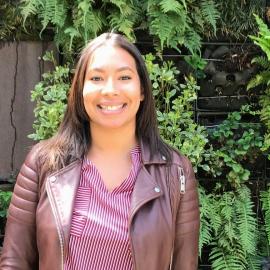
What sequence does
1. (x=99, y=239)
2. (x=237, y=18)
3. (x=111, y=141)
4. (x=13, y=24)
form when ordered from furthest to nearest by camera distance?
(x=237, y=18), (x=13, y=24), (x=111, y=141), (x=99, y=239)

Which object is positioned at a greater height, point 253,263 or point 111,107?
point 111,107

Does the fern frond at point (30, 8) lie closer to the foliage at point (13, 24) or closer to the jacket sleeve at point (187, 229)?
the foliage at point (13, 24)

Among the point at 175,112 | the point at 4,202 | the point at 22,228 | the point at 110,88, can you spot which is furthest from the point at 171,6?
the point at 22,228

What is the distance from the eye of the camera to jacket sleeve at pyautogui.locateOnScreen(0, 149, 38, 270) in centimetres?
234

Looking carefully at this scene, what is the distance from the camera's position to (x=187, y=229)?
2.43 meters

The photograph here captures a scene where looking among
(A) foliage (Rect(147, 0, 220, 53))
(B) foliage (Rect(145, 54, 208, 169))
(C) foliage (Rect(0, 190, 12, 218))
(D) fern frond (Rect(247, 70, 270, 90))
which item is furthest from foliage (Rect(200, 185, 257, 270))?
(C) foliage (Rect(0, 190, 12, 218))

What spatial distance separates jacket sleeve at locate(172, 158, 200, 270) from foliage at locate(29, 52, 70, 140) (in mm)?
1482

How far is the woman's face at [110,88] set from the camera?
2.34m

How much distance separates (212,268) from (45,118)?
1.62m

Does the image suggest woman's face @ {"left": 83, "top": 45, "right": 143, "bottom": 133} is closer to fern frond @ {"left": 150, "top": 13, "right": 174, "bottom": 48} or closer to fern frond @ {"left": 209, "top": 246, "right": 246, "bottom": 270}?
fern frond @ {"left": 150, "top": 13, "right": 174, "bottom": 48}

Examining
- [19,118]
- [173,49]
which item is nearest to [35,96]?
[19,118]

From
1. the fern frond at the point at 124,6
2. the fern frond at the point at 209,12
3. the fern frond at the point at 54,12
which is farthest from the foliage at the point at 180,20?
the fern frond at the point at 54,12

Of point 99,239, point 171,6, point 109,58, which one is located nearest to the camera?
point 99,239

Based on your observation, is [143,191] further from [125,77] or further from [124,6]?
[124,6]
